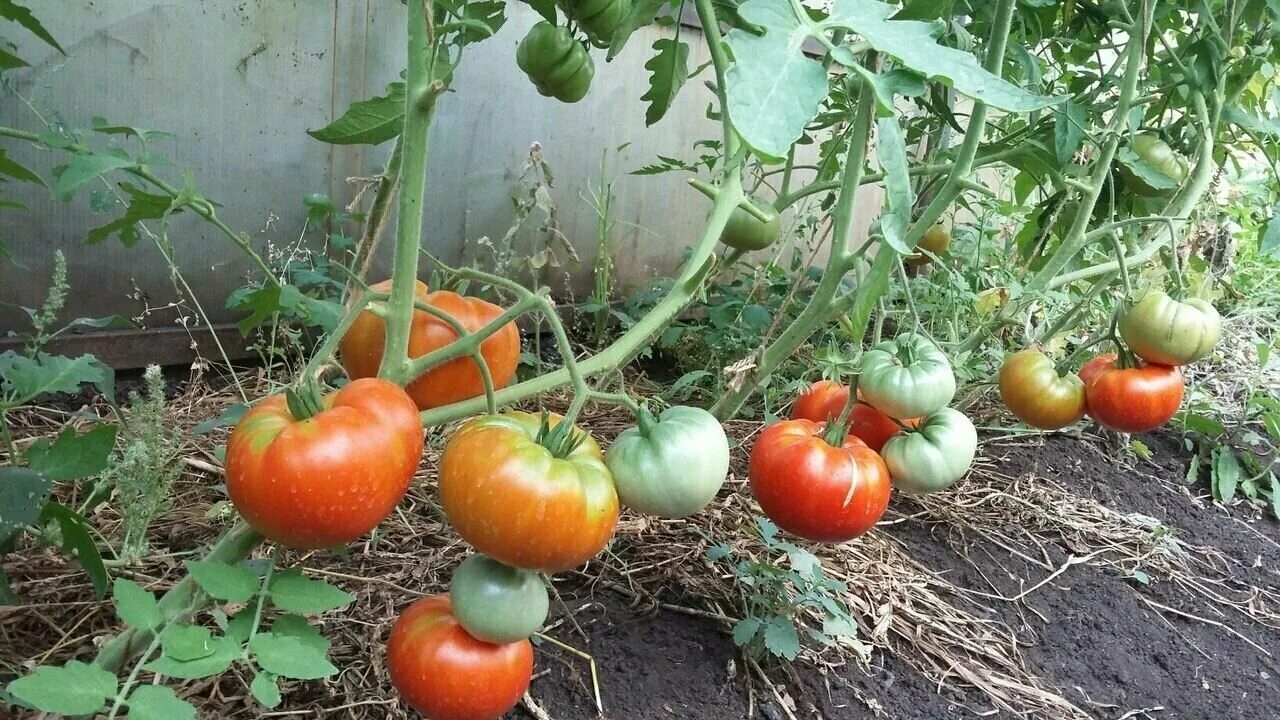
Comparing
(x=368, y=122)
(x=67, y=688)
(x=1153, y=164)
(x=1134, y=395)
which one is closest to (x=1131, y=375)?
(x=1134, y=395)

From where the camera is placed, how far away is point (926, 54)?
0.59 meters

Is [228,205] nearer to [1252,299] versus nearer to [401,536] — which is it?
[401,536]

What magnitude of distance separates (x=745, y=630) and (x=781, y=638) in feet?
0.17

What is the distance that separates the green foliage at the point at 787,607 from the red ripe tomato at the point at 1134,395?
51 cm

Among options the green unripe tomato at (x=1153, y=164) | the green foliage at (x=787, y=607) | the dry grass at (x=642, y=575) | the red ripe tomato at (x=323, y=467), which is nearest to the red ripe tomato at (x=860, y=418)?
the green foliage at (x=787, y=607)

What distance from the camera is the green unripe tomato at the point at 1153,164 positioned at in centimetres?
157

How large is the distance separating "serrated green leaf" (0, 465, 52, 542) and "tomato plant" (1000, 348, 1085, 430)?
1.30 metres

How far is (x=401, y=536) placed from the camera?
1.41m

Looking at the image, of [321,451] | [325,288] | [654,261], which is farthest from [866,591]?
[654,261]

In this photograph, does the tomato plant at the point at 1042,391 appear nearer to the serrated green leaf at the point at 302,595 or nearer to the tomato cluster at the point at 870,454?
the tomato cluster at the point at 870,454

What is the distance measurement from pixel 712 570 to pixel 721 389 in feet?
1.75

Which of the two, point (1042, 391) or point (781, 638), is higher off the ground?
point (1042, 391)

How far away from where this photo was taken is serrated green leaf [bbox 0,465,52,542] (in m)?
0.81

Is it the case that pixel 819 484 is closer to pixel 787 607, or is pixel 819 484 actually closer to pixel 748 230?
pixel 787 607
